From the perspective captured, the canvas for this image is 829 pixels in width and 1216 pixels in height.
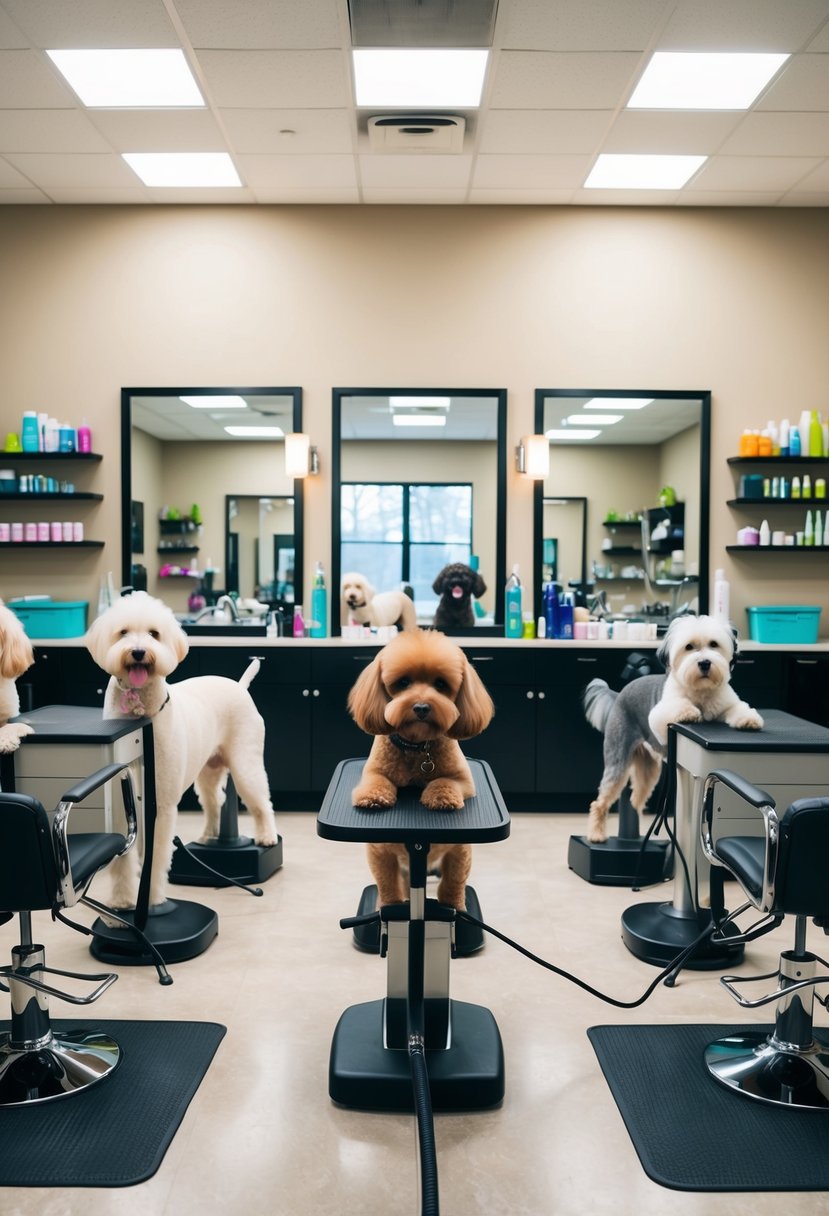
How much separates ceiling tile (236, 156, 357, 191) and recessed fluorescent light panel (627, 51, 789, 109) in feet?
4.62

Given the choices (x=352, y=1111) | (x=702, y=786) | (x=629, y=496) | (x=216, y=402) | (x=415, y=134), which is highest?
(x=415, y=134)

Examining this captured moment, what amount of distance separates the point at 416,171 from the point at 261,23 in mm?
1276

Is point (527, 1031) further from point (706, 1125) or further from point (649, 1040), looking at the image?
point (706, 1125)

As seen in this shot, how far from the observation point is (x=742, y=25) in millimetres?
3148

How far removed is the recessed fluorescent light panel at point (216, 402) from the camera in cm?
474

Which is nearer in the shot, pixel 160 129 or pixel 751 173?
pixel 160 129

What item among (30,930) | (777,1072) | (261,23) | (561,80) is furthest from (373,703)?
(561,80)

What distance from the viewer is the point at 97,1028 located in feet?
7.71

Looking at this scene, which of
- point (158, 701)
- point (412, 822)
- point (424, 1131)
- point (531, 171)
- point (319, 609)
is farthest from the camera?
point (319, 609)

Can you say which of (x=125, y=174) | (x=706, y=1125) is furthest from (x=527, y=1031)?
(x=125, y=174)

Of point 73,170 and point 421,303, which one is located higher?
point 73,170

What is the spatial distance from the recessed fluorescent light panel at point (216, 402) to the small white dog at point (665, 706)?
2.51 metres

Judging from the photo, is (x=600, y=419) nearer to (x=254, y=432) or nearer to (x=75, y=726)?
(x=254, y=432)

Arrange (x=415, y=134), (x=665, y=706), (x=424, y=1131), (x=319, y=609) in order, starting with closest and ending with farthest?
(x=424, y=1131) < (x=665, y=706) < (x=415, y=134) < (x=319, y=609)
